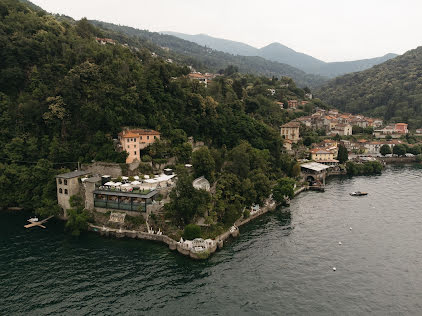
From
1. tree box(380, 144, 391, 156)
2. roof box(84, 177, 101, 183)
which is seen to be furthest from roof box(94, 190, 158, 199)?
tree box(380, 144, 391, 156)

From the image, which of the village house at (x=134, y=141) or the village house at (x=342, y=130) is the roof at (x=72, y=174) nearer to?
the village house at (x=134, y=141)

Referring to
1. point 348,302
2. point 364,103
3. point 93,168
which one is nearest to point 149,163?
point 93,168

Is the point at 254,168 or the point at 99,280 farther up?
the point at 254,168

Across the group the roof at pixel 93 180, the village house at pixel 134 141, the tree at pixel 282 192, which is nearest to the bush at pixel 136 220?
the roof at pixel 93 180

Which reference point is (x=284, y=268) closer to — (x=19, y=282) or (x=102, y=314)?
(x=102, y=314)

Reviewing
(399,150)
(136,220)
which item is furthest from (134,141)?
(399,150)

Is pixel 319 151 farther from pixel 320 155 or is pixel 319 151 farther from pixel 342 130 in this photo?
pixel 342 130

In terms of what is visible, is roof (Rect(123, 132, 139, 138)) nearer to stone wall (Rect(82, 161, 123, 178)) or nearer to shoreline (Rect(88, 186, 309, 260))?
stone wall (Rect(82, 161, 123, 178))
